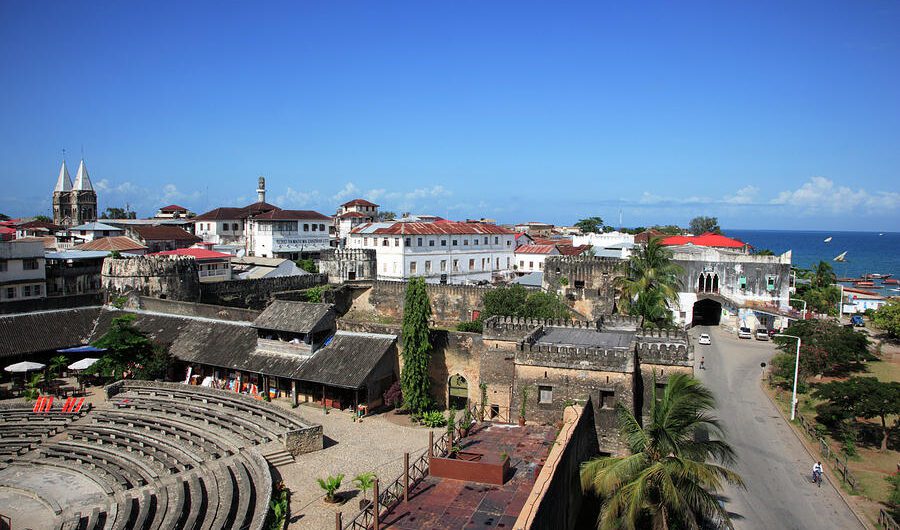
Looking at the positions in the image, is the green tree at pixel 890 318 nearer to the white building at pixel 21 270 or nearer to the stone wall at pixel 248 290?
the stone wall at pixel 248 290

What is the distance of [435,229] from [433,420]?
136ft

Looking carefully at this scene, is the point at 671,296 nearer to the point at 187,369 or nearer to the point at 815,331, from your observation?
the point at 815,331

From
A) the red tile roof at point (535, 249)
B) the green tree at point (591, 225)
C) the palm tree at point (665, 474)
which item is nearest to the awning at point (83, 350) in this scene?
the palm tree at point (665, 474)

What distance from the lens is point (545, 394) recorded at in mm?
27375

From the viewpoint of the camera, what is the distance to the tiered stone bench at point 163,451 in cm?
2041

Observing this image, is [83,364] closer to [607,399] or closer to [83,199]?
[607,399]

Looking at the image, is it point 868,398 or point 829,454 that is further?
point 868,398

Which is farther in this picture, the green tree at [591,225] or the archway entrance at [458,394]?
the green tree at [591,225]

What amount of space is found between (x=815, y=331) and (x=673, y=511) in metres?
32.2

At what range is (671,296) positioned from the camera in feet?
131

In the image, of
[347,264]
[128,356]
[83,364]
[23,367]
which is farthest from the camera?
[347,264]

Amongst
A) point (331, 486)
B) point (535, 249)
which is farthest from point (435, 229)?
point (331, 486)

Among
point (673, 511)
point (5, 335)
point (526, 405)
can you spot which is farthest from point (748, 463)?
point (5, 335)

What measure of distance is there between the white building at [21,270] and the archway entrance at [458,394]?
1198 inches
